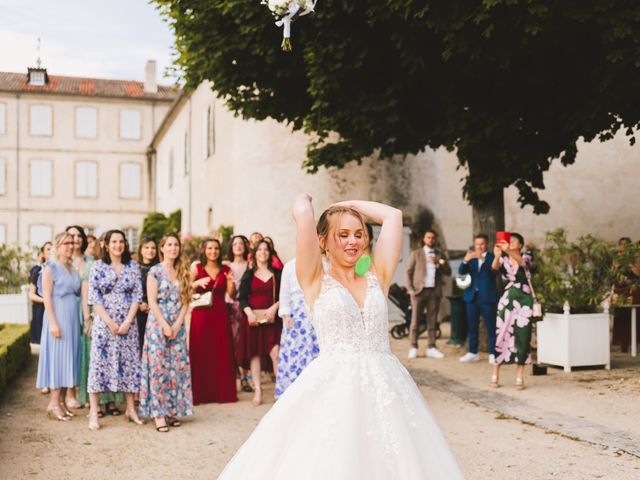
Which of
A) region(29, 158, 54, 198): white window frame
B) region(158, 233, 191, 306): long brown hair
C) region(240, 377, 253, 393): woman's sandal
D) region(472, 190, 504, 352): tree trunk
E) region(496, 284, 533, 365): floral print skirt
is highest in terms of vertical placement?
region(29, 158, 54, 198): white window frame

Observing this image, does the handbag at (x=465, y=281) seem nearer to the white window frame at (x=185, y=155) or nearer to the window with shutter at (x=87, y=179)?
the white window frame at (x=185, y=155)

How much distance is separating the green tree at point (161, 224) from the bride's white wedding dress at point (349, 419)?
3151cm

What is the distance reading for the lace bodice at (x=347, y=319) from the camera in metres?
3.42

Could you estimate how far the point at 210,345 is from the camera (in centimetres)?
873

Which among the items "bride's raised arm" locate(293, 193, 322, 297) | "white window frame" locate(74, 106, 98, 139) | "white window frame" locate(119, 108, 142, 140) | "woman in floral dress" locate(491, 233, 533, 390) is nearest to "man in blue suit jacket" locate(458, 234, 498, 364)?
"woman in floral dress" locate(491, 233, 533, 390)

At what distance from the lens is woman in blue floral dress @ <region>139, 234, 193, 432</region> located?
7.40m

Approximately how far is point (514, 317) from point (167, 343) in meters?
4.16

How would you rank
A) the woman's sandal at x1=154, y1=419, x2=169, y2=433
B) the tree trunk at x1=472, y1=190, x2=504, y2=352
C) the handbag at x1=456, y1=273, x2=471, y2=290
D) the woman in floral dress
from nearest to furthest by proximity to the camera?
the woman's sandal at x1=154, y1=419, x2=169, y2=433 < the woman in floral dress < the handbag at x1=456, y1=273, x2=471, y2=290 < the tree trunk at x1=472, y1=190, x2=504, y2=352

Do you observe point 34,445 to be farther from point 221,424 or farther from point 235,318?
point 235,318

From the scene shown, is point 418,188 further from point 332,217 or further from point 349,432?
point 349,432

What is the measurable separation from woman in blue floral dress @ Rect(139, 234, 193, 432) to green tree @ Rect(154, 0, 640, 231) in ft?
12.9

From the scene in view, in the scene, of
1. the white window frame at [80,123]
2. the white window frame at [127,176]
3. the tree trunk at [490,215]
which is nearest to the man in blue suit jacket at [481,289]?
the tree trunk at [490,215]

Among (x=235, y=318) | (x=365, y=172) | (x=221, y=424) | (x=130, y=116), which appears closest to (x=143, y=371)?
(x=221, y=424)

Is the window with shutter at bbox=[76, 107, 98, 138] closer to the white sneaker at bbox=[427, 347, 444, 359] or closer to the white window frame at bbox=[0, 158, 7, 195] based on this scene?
the white window frame at bbox=[0, 158, 7, 195]
